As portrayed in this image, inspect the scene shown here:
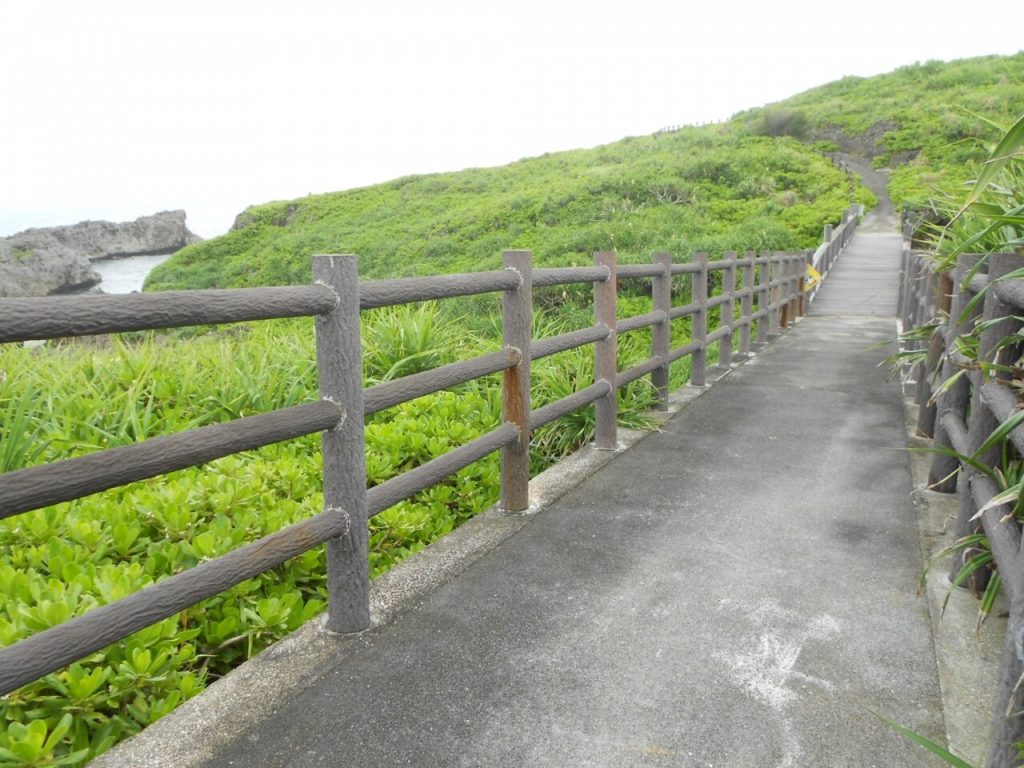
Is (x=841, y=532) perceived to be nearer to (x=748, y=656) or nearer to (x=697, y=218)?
(x=748, y=656)

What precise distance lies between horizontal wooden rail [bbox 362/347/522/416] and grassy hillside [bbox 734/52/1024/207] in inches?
1308

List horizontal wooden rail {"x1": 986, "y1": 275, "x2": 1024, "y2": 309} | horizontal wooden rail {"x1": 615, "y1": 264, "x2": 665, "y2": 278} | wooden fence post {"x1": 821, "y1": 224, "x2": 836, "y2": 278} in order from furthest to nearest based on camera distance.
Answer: wooden fence post {"x1": 821, "y1": 224, "x2": 836, "y2": 278} < horizontal wooden rail {"x1": 615, "y1": 264, "x2": 665, "y2": 278} < horizontal wooden rail {"x1": 986, "y1": 275, "x2": 1024, "y2": 309}

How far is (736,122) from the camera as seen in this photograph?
1935 inches

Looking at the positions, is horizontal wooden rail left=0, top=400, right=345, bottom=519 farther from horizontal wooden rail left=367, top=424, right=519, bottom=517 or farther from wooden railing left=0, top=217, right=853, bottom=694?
horizontal wooden rail left=367, top=424, right=519, bottom=517

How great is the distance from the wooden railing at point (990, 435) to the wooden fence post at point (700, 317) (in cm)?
239

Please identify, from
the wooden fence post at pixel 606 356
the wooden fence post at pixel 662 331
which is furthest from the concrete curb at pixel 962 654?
the wooden fence post at pixel 662 331

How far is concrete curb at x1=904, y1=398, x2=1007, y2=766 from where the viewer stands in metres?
2.08

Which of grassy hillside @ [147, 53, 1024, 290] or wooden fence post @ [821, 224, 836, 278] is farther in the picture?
grassy hillside @ [147, 53, 1024, 290]

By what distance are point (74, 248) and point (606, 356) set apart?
53567 mm

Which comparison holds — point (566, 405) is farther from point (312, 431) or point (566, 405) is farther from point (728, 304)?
point (728, 304)

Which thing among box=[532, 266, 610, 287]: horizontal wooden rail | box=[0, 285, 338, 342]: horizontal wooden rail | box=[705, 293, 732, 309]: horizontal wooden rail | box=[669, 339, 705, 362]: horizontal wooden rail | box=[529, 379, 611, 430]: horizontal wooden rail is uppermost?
box=[0, 285, 338, 342]: horizontal wooden rail

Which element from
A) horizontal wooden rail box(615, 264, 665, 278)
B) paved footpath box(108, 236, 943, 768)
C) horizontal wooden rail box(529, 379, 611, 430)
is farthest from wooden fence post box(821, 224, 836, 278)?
paved footpath box(108, 236, 943, 768)

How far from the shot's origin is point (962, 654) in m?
2.49

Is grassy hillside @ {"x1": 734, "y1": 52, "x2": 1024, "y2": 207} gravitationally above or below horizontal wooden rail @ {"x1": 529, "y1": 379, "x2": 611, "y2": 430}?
above
